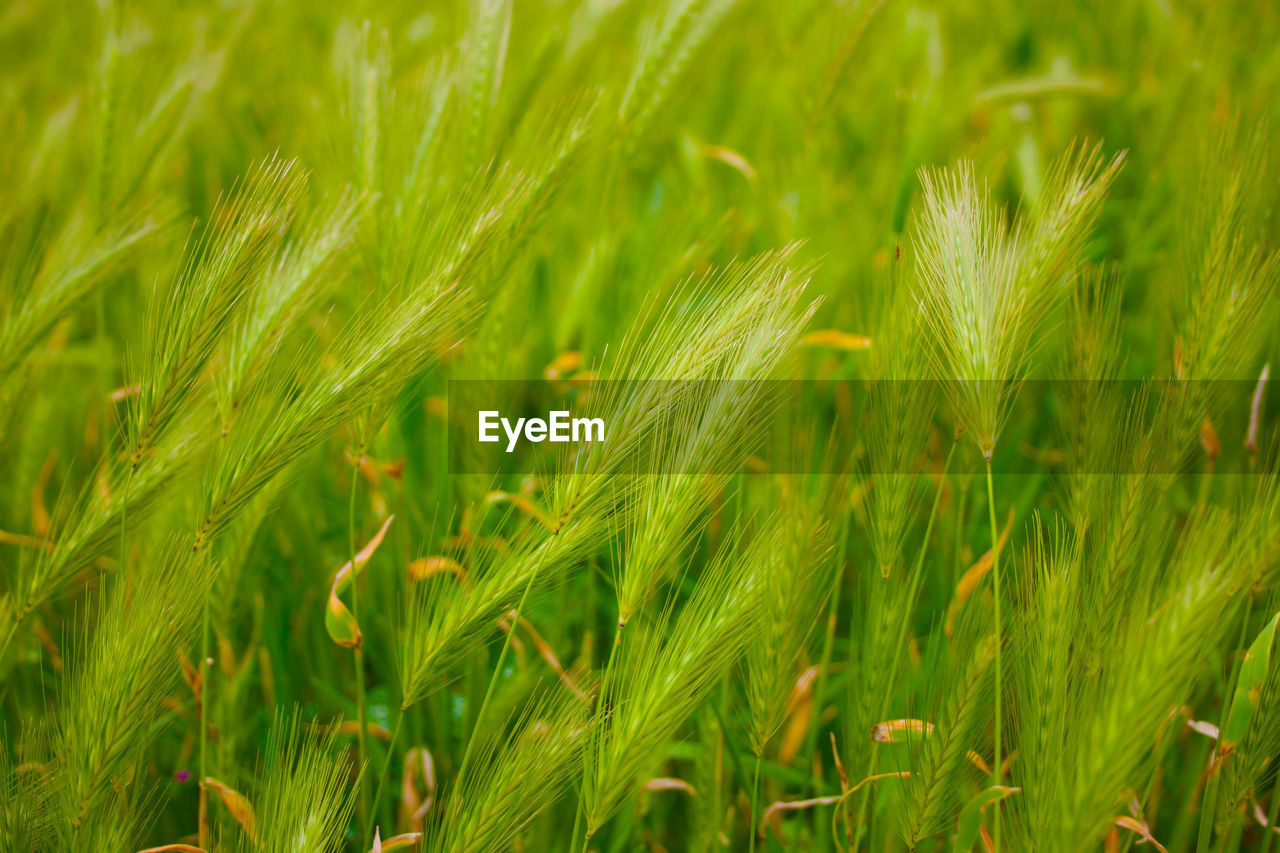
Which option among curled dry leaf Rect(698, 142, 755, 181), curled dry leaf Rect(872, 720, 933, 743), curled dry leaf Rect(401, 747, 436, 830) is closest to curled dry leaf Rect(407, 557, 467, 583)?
curled dry leaf Rect(401, 747, 436, 830)

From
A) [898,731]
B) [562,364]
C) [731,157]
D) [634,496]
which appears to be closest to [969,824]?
[898,731]

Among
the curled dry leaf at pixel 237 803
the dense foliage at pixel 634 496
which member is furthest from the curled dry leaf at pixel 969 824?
the curled dry leaf at pixel 237 803

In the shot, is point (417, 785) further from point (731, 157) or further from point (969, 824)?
point (731, 157)

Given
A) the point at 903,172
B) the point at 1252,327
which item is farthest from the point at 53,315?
the point at 1252,327

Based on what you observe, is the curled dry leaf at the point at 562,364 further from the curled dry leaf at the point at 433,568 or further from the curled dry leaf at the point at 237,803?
the curled dry leaf at the point at 237,803

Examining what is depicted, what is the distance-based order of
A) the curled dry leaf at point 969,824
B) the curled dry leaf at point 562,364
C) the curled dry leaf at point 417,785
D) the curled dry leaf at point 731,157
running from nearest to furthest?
the curled dry leaf at point 969,824 < the curled dry leaf at point 417,785 < the curled dry leaf at point 562,364 < the curled dry leaf at point 731,157

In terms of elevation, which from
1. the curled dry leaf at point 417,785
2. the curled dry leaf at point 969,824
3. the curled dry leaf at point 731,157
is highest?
the curled dry leaf at point 731,157

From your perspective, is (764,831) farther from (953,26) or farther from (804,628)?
(953,26)

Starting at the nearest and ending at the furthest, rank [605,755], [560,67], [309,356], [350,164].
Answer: [605,755] → [309,356] → [350,164] → [560,67]

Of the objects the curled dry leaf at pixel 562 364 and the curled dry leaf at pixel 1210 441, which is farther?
the curled dry leaf at pixel 562 364
